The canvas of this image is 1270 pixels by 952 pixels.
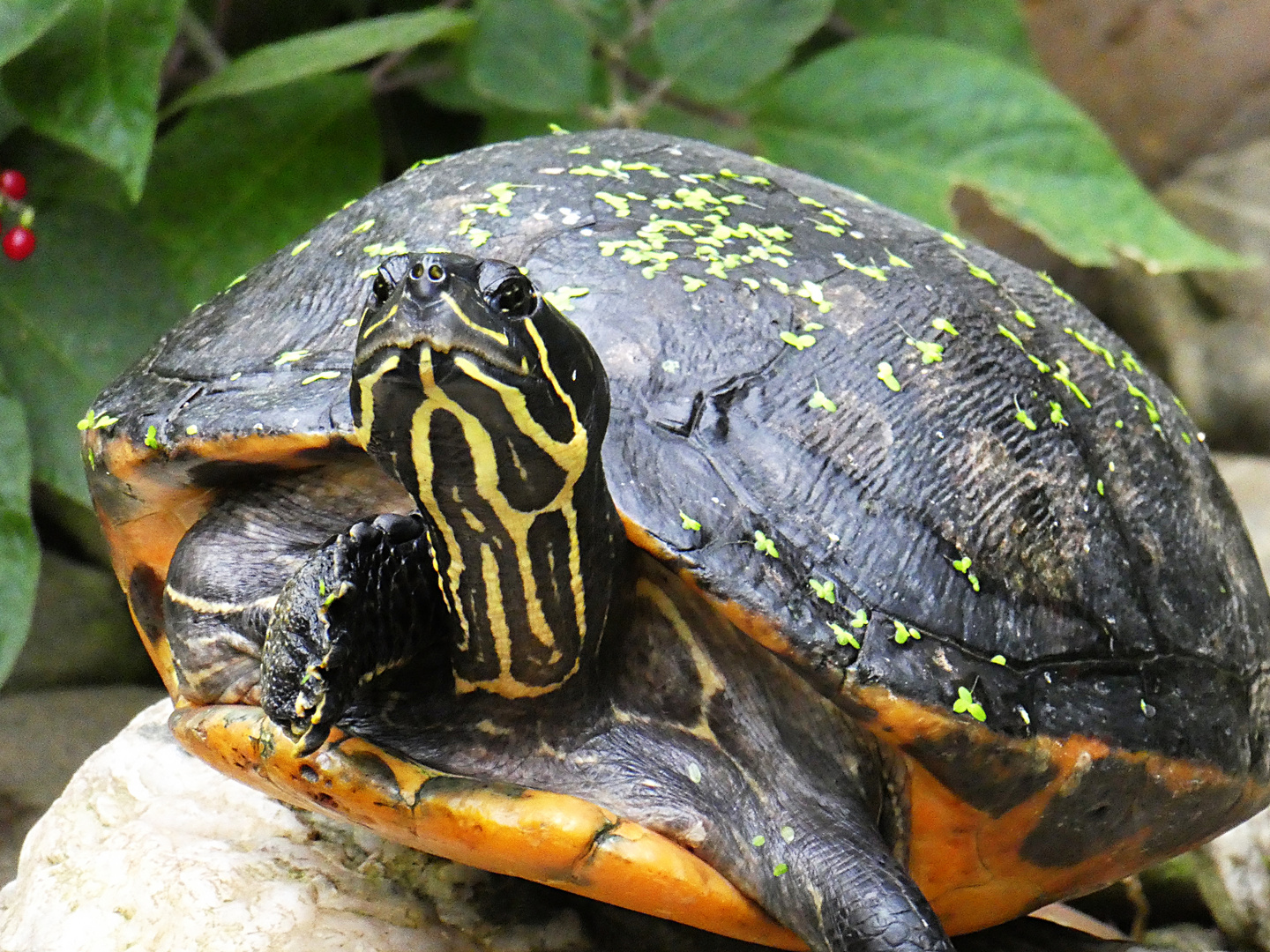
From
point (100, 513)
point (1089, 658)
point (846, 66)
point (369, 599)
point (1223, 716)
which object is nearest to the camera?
point (369, 599)

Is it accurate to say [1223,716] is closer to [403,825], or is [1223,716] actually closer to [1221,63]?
[403,825]

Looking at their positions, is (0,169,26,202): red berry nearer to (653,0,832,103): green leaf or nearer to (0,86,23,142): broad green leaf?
(0,86,23,142): broad green leaf

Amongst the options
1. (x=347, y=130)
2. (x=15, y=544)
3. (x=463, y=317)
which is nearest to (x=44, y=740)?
(x=15, y=544)

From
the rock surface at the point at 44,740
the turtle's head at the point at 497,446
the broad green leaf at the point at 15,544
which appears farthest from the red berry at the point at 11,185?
the turtle's head at the point at 497,446

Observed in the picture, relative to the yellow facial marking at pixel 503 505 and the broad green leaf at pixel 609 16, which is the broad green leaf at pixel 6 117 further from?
the yellow facial marking at pixel 503 505

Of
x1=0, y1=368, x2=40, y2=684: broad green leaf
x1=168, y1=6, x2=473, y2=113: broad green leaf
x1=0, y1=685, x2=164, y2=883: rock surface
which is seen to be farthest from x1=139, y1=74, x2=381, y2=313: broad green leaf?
x1=0, y1=685, x2=164, y2=883: rock surface

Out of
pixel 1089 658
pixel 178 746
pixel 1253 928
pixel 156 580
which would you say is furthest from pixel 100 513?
pixel 1253 928
